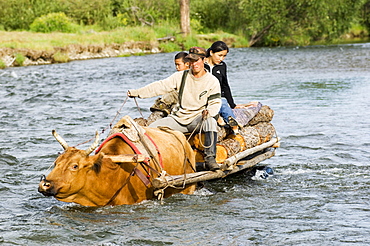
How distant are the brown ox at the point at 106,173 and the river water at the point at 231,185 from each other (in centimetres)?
23

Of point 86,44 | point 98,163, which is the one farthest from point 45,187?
point 86,44

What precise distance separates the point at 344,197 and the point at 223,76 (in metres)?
2.58

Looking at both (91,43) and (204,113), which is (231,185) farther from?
(91,43)

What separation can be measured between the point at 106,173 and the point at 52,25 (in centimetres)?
4129

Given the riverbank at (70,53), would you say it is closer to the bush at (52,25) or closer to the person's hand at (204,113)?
the bush at (52,25)

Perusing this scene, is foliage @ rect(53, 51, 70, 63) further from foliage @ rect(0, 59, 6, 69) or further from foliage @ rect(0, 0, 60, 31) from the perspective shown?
foliage @ rect(0, 0, 60, 31)

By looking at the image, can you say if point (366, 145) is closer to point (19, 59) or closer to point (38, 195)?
point (38, 195)

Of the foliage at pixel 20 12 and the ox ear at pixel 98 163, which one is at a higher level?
the foliage at pixel 20 12

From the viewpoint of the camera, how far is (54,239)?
6129 millimetres

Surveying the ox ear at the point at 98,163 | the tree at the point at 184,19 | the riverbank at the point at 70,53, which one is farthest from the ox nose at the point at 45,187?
the tree at the point at 184,19

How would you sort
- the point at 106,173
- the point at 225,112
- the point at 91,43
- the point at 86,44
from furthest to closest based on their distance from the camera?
the point at 91,43 → the point at 86,44 → the point at 225,112 → the point at 106,173

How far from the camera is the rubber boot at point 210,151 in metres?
7.57

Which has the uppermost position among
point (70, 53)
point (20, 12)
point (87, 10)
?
point (87, 10)

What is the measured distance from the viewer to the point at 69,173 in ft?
19.7
